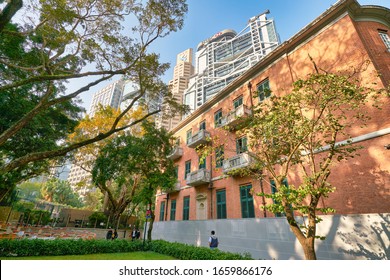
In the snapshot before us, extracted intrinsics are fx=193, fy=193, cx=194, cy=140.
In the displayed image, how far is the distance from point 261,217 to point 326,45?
11325mm

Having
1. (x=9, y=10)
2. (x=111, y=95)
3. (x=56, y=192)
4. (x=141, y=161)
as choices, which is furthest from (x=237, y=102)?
(x=111, y=95)

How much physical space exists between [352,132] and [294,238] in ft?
19.8

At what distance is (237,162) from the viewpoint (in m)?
14.0

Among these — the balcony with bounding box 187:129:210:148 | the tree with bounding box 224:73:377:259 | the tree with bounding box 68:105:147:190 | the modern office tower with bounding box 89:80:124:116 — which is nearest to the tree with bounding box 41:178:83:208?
the tree with bounding box 68:105:147:190

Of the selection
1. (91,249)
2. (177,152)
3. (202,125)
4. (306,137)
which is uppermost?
(202,125)

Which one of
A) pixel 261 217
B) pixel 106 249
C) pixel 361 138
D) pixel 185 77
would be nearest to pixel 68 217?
pixel 106 249

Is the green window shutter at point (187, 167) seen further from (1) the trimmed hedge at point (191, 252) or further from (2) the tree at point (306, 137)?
(2) the tree at point (306, 137)

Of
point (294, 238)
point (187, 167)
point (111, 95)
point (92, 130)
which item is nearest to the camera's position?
point (294, 238)

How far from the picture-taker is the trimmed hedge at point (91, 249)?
9686 mm

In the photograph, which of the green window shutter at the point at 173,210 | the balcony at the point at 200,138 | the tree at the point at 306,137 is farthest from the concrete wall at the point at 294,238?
the balcony at the point at 200,138

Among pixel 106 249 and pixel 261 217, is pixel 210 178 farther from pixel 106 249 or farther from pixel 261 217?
pixel 106 249

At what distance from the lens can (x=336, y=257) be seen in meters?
8.52

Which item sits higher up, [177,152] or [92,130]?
[92,130]

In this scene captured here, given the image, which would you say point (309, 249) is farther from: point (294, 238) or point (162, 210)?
point (162, 210)
